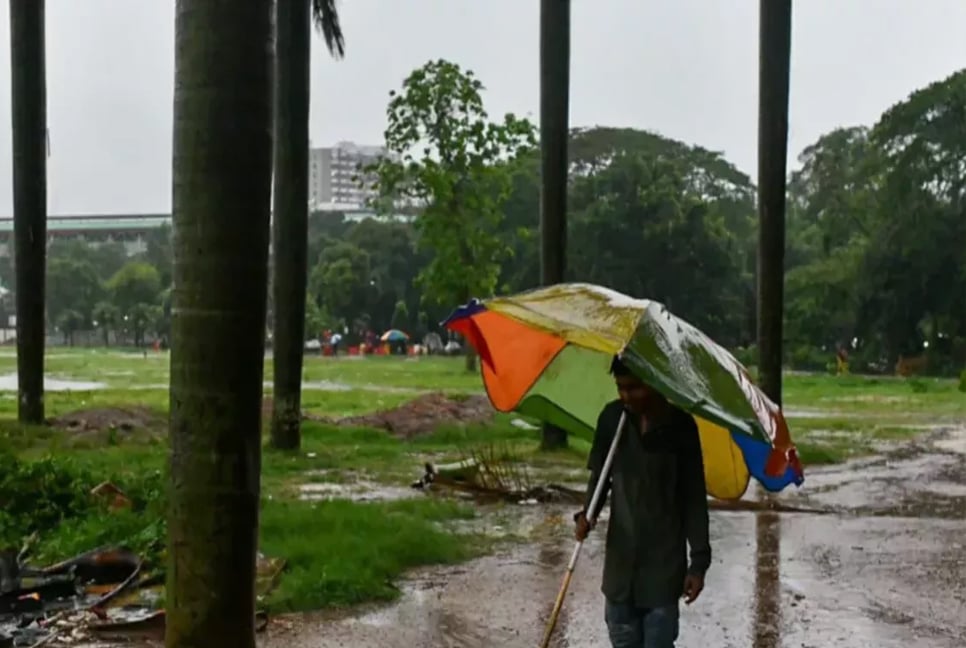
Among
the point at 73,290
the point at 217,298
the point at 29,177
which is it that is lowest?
the point at 217,298

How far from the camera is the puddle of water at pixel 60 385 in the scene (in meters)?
31.5

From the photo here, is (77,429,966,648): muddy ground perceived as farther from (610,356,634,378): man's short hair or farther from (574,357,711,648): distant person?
(610,356,634,378): man's short hair

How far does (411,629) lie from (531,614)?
88 cm

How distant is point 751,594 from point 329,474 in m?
7.30

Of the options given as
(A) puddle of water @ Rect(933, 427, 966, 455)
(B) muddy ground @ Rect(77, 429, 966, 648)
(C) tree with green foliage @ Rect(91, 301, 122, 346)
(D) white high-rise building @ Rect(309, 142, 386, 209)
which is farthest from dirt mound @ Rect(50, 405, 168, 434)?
(D) white high-rise building @ Rect(309, 142, 386, 209)

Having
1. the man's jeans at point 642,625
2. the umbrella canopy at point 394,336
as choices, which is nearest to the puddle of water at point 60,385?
the man's jeans at point 642,625

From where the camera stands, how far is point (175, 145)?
3.72 meters

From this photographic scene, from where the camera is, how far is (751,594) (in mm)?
8078

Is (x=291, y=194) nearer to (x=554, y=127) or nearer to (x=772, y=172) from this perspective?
(x=554, y=127)

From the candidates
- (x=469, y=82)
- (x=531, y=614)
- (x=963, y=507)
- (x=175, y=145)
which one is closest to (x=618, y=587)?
(x=175, y=145)

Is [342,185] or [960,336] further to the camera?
[342,185]

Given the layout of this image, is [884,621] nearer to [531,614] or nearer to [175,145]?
[531,614]

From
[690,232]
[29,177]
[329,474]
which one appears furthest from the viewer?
[690,232]

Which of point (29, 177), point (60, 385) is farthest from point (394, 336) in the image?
point (29, 177)
